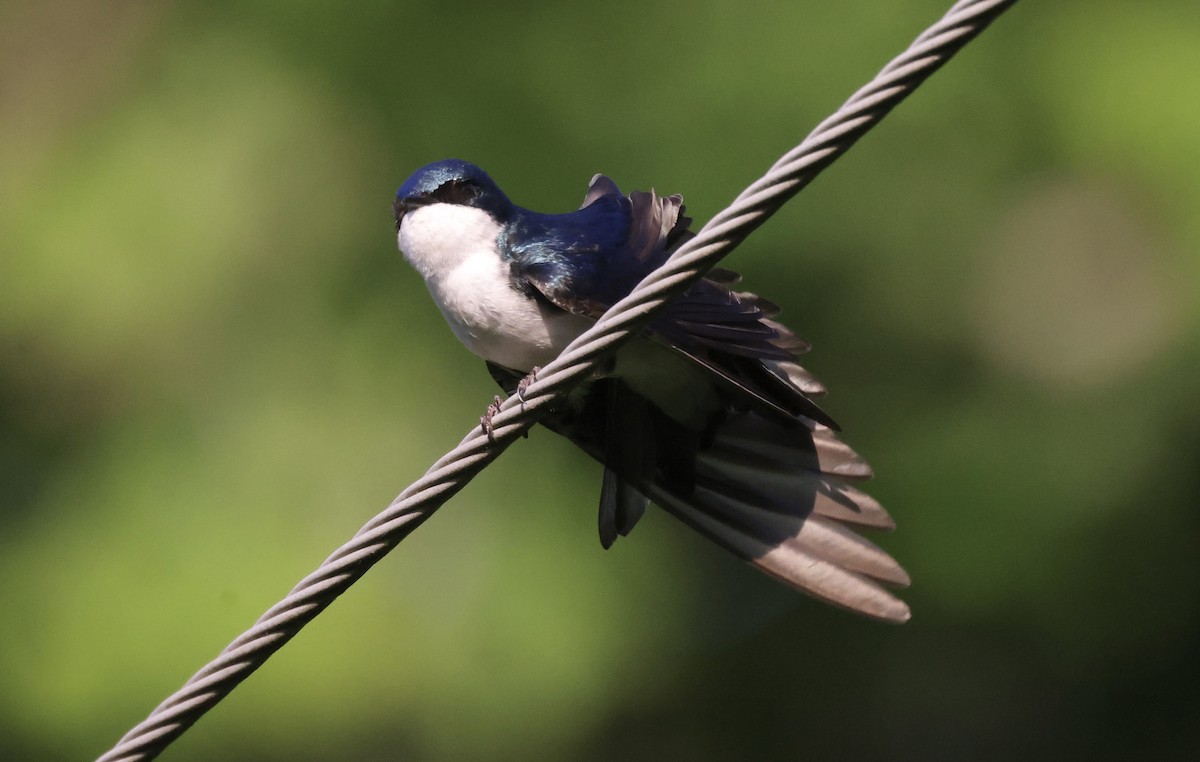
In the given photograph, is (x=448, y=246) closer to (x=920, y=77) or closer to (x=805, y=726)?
(x=920, y=77)

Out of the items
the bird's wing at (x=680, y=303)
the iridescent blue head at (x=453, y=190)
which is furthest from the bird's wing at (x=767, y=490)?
the iridescent blue head at (x=453, y=190)

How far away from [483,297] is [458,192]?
1.27 ft

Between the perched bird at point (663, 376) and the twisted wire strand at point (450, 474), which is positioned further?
the perched bird at point (663, 376)

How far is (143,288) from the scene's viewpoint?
6207 mm

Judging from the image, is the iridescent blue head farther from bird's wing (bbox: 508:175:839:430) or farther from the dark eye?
bird's wing (bbox: 508:175:839:430)

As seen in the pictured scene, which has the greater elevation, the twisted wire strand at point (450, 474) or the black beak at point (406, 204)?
the black beak at point (406, 204)

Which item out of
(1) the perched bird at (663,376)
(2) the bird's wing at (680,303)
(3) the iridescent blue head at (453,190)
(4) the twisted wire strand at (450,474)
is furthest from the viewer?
(3) the iridescent blue head at (453,190)

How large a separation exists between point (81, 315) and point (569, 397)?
317cm

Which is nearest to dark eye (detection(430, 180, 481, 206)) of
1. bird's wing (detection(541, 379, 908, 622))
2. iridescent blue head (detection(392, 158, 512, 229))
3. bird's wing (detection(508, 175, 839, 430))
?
iridescent blue head (detection(392, 158, 512, 229))

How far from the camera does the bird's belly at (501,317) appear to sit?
11.1 ft

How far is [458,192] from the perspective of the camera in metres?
3.66

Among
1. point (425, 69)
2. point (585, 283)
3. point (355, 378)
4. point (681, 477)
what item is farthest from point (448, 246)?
point (425, 69)

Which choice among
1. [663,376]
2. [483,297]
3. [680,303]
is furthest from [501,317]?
[663,376]

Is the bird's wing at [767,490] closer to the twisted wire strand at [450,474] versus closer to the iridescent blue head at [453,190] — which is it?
the iridescent blue head at [453,190]
